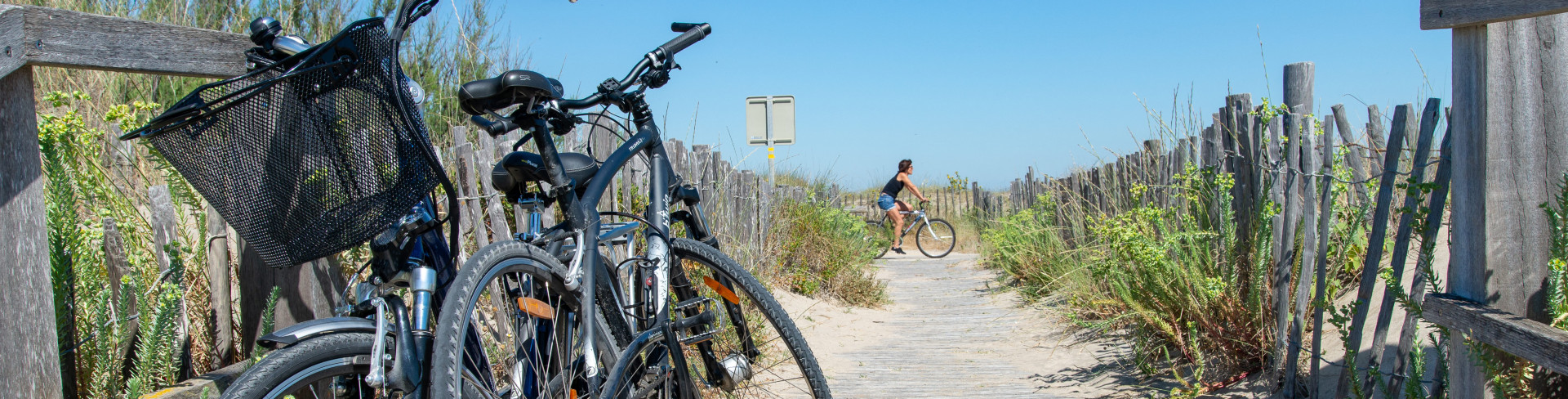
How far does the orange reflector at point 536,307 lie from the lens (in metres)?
1.83

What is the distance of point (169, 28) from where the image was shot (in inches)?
74.5

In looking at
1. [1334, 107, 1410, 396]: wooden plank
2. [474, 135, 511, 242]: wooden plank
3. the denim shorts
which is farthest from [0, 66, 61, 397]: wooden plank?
the denim shorts

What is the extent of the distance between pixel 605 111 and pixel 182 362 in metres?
1.29

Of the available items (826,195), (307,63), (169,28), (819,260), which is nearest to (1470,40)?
(307,63)

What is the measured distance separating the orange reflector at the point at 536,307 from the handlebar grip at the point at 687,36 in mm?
731

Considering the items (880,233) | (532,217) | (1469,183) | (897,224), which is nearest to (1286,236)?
(1469,183)

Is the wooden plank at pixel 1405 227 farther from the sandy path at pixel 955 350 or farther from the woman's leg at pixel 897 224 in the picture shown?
the woman's leg at pixel 897 224

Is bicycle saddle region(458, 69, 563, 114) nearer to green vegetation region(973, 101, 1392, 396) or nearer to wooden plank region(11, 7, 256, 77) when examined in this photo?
wooden plank region(11, 7, 256, 77)

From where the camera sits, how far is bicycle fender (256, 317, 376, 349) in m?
1.39

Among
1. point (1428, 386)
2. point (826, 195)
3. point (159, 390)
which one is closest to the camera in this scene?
point (159, 390)

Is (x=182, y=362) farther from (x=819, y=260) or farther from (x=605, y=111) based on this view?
(x=819, y=260)

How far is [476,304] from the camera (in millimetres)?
1640

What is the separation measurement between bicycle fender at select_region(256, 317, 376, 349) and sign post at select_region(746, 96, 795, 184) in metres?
8.44

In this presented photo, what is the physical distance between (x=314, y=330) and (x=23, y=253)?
65cm
